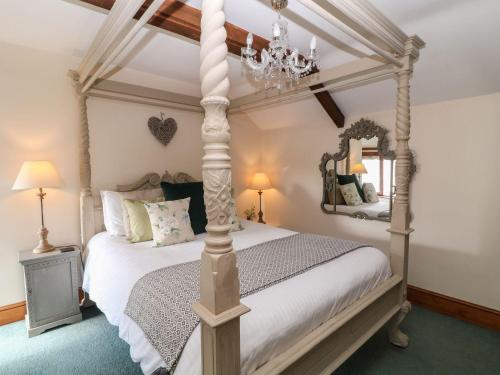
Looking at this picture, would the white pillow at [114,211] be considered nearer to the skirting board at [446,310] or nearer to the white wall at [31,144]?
the white wall at [31,144]

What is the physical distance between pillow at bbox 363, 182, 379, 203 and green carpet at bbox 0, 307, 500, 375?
1.26m

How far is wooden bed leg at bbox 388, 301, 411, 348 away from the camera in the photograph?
2.04 m

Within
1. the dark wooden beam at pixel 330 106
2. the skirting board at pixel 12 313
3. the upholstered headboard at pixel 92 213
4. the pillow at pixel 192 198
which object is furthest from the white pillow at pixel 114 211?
the dark wooden beam at pixel 330 106

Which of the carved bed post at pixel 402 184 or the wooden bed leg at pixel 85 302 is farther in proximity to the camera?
the wooden bed leg at pixel 85 302

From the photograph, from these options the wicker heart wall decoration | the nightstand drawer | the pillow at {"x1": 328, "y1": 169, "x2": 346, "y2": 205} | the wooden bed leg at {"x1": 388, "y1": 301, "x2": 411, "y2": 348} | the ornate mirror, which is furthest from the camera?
the pillow at {"x1": 328, "y1": 169, "x2": 346, "y2": 205}

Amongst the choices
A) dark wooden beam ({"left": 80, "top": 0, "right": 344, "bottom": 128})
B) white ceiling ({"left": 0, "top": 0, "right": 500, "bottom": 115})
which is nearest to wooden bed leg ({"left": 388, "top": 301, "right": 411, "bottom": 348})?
white ceiling ({"left": 0, "top": 0, "right": 500, "bottom": 115})

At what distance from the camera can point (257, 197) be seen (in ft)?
14.1

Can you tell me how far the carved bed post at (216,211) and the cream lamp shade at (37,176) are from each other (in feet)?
6.34

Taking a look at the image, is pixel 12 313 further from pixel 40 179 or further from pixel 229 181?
pixel 229 181

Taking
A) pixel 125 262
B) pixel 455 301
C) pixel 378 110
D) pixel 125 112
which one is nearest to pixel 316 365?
pixel 125 262

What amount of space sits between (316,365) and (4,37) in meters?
3.20

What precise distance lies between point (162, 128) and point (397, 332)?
2.94m

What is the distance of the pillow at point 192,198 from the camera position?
2.66 m

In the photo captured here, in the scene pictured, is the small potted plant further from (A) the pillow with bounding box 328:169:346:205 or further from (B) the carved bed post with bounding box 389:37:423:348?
(B) the carved bed post with bounding box 389:37:423:348
